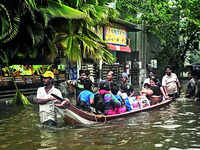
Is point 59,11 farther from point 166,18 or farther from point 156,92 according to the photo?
point 166,18

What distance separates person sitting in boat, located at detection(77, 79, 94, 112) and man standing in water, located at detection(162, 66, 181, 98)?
4.90 metres

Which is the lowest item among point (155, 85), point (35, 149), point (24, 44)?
point (35, 149)

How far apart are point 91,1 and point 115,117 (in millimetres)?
3834

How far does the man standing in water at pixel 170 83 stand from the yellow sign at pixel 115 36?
963cm

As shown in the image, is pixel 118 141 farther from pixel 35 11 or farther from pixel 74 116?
pixel 35 11

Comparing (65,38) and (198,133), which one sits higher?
(65,38)

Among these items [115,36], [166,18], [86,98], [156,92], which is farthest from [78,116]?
[166,18]

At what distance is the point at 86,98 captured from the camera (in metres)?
12.0

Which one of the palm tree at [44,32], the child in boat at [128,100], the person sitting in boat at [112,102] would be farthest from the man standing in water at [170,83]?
the palm tree at [44,32]

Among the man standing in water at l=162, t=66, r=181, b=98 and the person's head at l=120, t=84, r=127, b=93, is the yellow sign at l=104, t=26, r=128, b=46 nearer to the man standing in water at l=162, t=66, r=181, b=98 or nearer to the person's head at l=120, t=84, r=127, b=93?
the man standing in water at l=162, t=66, r=181, b=98

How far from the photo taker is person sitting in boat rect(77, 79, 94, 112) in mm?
11927

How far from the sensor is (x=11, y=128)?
11.7 metres

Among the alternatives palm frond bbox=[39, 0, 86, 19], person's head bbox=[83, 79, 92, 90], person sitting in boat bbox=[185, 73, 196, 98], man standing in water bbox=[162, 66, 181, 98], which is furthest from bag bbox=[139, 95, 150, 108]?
palm frond bbox=[39, 0, 86, 19]

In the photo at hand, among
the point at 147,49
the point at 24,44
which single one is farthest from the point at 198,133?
the point at 147,49
